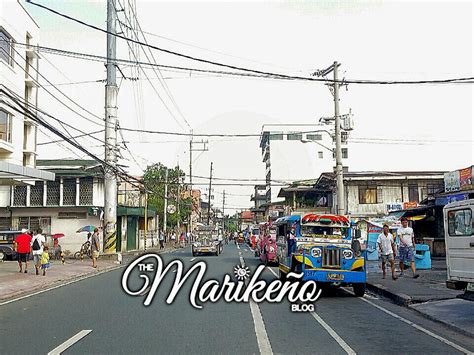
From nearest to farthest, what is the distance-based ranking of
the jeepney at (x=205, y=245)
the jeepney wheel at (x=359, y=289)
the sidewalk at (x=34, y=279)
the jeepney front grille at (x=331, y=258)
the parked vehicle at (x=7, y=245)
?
the jeepney front grille at (x=331, y=258)
the jeepney wheel at (x=359, y=289)
the sidewalk at (x=34, y=279)
the parked vehicle at (x=7, y=245)
the jeepney at (x=205, y=245)

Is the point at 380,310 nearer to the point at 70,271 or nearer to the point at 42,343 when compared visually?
the point at 42,343

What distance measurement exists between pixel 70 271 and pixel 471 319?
18.4m

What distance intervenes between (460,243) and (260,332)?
14.9 feet

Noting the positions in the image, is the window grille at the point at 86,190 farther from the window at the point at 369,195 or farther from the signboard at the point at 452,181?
the signboard at the point at 452,181

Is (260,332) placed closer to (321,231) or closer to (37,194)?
(321,231)

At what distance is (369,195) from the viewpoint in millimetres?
45469

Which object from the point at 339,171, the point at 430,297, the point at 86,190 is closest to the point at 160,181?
the point at 86,190

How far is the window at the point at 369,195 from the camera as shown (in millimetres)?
45353

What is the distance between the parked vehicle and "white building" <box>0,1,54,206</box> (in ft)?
16.9

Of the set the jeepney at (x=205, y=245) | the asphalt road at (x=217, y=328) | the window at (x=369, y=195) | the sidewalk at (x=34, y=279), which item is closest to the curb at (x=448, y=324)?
the asphalt road at (x=217, y=328)

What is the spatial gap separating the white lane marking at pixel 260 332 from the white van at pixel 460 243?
13.4 feet

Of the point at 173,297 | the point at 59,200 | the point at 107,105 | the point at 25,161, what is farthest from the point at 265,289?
the point at 59,200

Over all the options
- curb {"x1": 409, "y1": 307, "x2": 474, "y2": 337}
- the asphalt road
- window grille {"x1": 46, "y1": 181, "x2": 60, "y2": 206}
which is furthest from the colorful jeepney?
window grille {"x1": 46, "y1": 181, "x2": 60, "y2": 206}

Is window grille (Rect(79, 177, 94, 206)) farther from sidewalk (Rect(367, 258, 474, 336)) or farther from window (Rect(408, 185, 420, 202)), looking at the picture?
window (Rect(408, 185, 420, 202))
